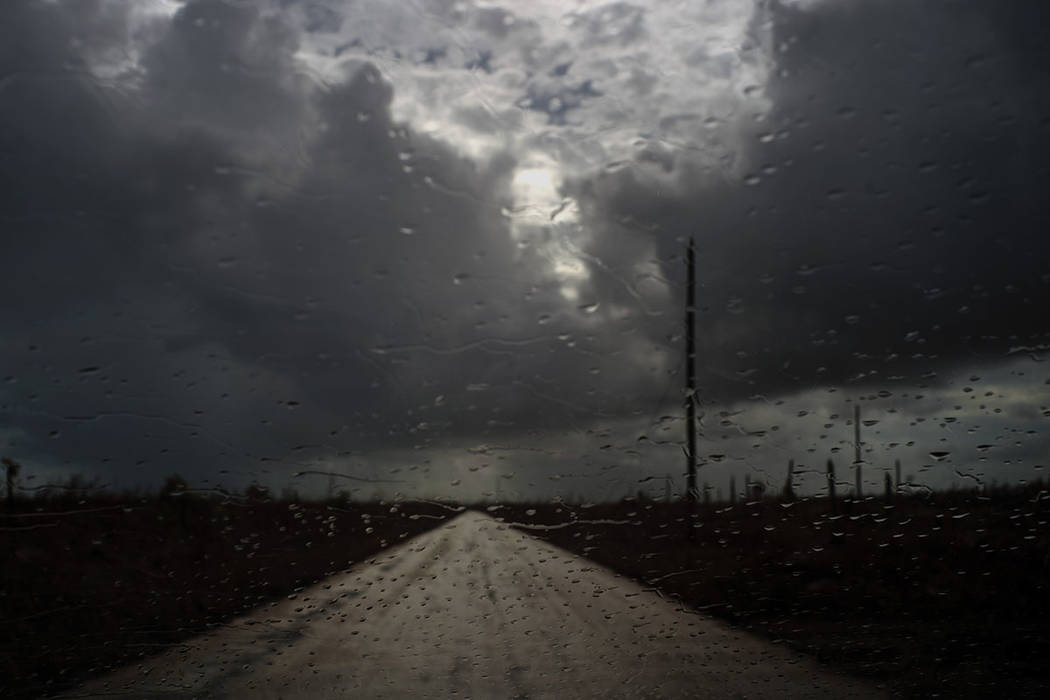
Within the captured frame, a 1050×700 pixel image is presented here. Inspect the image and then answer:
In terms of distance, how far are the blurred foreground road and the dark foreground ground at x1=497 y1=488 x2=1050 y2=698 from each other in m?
0.25

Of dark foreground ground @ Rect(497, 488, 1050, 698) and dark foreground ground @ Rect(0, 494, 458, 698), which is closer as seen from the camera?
dark foreground ground @ Rect(0, 494, 458, 698)

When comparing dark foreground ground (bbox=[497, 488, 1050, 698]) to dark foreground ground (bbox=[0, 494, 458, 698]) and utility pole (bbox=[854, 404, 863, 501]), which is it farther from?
dark foreground ground (bbox=[0, 494, 458, 698])

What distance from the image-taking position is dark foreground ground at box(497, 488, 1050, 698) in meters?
4.78

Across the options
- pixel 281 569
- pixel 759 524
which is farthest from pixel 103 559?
pixel 759 524

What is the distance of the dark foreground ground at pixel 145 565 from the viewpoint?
12.4 feet

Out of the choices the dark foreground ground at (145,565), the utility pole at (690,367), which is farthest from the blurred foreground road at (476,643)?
the utility pole at (690,367)

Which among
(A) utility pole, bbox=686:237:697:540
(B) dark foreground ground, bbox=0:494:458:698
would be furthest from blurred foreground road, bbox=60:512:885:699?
(A) utility pole, bbox=686:237:697:540

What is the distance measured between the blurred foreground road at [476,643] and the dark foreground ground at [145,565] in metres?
0.23

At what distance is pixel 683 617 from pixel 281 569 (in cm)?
279

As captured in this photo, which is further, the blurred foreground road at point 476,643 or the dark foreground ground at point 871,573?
the blurred foreground road at point 476,643

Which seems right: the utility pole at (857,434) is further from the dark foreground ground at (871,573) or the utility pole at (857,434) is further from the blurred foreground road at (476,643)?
the blurred foreground road at (476,643)

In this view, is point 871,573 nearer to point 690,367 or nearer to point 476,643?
point 690,367

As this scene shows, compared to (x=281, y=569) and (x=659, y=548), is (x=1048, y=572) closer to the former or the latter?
(x=659, y=548)

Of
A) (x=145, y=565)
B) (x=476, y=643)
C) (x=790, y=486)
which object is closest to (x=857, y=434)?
(x=790, y=486)
